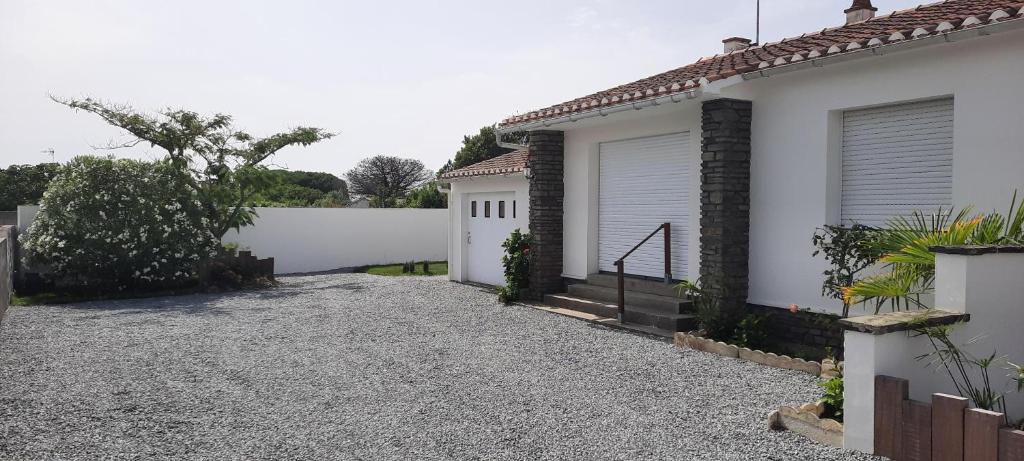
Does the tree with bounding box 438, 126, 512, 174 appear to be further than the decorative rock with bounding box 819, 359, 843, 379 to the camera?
Yes

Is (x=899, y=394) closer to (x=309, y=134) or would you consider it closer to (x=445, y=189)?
(x=445, y=189)

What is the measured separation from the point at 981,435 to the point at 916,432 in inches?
15.0

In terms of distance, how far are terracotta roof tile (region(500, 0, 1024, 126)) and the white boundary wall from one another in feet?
32.9

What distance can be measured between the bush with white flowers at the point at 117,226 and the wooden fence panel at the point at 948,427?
13.8 m

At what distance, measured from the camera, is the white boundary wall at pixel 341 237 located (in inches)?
779

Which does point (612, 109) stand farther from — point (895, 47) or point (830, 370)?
point (830, 370)

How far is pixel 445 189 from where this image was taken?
57.8ft

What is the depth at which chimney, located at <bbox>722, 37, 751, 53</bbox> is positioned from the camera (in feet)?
41.2

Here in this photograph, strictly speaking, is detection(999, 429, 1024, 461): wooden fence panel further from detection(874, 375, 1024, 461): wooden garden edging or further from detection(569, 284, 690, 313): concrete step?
detection(569, 284, 690, 313): concrete step

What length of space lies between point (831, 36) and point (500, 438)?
6.89 meters

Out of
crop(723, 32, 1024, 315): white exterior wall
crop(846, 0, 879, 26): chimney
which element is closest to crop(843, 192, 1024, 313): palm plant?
crop(723, 32, 1024, 315): white exterior wall

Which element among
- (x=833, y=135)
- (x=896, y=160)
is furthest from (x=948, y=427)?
(x=833, y=135)

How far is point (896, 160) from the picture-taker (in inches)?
298

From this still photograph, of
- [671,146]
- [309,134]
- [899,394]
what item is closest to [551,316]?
[671,146]
